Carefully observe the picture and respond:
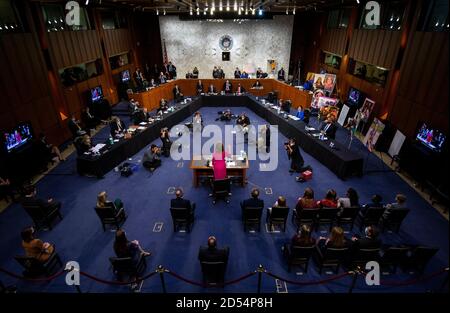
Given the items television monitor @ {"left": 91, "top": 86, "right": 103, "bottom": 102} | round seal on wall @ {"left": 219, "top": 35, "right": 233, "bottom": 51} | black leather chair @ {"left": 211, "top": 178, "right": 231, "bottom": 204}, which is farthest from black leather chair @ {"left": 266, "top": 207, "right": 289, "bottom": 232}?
round seal on wall @ {"left": 219, "top": 35, "right": 233, "bottom": 51}

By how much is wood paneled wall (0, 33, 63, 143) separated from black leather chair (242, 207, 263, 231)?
823cm

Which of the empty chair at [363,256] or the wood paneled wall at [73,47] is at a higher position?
the wood paneled wall at [73,47]

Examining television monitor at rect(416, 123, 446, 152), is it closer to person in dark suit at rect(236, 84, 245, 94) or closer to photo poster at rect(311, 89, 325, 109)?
photo poster at rect(311, 89, 325, 109)

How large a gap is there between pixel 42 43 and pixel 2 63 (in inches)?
92.6

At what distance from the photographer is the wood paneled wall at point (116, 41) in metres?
15.0

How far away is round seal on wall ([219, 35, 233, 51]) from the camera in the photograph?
19609mm

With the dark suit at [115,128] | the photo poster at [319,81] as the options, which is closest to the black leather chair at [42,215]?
the dark suit at [115,128]

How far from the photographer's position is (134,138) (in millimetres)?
10180

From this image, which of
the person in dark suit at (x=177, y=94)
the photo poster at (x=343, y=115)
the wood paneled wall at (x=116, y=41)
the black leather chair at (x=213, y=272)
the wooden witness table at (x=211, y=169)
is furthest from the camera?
the person in dark suit at (x=177, y=94)

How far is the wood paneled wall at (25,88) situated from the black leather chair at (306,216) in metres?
9.40

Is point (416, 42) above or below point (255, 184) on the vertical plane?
above

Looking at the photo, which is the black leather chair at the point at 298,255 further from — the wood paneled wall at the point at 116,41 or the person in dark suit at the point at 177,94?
the wood paneled wall at the point at 116,41
